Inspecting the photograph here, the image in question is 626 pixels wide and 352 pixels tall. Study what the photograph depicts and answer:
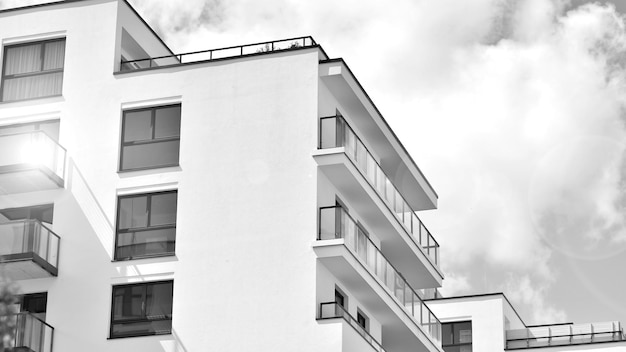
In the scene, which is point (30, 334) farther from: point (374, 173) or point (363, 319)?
point (374, 173)

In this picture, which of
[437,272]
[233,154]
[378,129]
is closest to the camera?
[233,154]

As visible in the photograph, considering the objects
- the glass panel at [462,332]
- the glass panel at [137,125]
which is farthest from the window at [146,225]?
the glass panel at [462,332]

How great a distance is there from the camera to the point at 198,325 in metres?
35.7

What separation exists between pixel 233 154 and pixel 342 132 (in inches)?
131

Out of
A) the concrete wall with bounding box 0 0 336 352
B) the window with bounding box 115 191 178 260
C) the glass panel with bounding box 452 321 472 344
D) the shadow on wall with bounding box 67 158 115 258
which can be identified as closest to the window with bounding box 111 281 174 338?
the concrete wall with bounding box 0 0 336 352

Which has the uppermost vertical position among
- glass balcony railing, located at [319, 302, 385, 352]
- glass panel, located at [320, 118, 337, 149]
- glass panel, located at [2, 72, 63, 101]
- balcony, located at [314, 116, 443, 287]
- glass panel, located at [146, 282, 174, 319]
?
glass panel, located at [2, 72, 63, 101]

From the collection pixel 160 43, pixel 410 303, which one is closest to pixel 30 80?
pixel 160 43

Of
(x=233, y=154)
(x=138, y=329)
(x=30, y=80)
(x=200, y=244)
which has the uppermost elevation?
(x=30, y=80)

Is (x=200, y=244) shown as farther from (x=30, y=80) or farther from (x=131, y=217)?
(x=30, y=80)

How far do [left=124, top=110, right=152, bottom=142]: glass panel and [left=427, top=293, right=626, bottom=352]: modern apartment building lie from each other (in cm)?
2275

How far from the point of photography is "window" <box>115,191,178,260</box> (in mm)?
37125

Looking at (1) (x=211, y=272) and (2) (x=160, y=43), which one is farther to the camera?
(2) (x=160, y=43)

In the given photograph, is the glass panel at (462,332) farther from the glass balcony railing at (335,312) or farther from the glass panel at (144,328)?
the glass panel at (144,328)

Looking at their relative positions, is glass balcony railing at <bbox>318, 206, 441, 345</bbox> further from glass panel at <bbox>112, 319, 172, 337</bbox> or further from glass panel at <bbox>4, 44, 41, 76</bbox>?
glass panel at <bbox>4, 44, 41, 76</bbox>
